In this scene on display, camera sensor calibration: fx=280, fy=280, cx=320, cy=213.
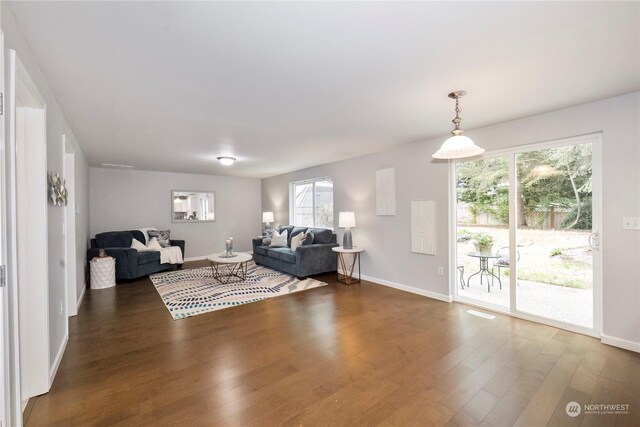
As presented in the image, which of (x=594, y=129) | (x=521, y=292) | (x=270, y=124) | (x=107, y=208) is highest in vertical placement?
(x=270, y=124)

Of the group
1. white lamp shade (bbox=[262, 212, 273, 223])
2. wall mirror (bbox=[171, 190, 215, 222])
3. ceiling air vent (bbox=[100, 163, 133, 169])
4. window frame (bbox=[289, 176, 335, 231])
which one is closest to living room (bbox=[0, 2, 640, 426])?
ceiling air vent (bbox=[100, 163, 133, 169])

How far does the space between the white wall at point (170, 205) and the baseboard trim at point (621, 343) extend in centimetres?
750

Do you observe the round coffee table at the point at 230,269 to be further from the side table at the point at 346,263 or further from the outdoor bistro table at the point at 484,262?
the outdoor bistro table at the point at 484,262

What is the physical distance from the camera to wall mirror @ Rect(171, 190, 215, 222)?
717 cm

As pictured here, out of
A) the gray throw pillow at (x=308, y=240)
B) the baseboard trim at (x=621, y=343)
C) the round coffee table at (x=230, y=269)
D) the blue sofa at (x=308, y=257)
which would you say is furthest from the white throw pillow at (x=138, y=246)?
the baseboard trim at (x=621, y=343)

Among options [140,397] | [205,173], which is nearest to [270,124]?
[140,397]

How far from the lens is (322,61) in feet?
6.48

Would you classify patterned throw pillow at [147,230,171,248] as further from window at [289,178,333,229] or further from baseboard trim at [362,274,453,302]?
Answer: baseboard trim at [362,274,453,302]

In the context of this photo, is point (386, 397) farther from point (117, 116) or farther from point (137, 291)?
point (137, 291)

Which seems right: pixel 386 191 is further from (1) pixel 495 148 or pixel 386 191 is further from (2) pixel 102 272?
(2) pixel 102 272

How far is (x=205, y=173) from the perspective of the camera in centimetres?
735

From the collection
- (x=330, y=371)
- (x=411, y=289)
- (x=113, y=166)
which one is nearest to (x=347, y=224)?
(x=411, y=289)

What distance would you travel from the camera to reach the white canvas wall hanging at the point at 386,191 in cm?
467

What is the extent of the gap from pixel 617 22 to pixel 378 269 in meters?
4.01
